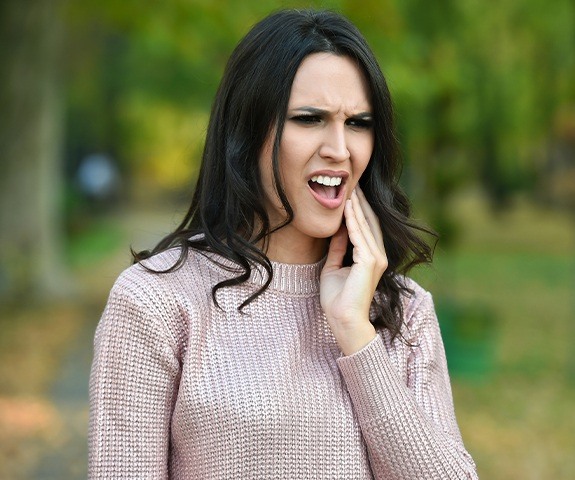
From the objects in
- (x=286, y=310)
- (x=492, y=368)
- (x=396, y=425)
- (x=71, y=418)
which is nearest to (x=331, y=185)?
(x=286, y=310)

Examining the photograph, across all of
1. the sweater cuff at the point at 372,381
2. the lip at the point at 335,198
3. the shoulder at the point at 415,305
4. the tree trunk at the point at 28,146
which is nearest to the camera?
the sweater cuff at the point at 372,381

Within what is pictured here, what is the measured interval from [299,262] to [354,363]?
14.4 inches

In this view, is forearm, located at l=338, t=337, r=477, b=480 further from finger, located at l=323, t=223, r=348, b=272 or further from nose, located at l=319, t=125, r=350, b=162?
nose, located at l=319, t=125, r=350, b=162

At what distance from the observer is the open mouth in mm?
2580

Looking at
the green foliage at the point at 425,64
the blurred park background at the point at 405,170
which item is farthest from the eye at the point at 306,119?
the green foliage at the point at 425,64

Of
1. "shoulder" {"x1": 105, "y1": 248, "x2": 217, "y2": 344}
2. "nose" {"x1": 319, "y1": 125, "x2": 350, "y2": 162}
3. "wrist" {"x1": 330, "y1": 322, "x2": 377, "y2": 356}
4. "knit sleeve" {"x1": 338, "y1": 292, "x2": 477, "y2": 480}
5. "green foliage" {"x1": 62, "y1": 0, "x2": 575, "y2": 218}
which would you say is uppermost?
"nose" {"x1": 319, "y1": 125, "x2": 350, "y2": 162}

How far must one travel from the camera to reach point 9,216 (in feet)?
49.3

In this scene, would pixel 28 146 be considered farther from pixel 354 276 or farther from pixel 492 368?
pixel 354 276

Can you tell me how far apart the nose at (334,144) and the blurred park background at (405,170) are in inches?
32.3

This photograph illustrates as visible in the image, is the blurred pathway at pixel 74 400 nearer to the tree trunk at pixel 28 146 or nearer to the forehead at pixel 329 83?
the forehead at pixel 329 83

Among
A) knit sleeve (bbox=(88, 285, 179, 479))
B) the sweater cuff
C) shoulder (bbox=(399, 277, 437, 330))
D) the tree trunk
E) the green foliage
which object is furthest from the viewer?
the tree trunk

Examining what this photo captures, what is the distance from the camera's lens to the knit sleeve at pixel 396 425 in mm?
2436

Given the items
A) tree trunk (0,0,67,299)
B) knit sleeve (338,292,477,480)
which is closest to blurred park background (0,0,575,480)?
tree trunk (0,0,67,299)

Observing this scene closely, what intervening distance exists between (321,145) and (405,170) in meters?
5.29
